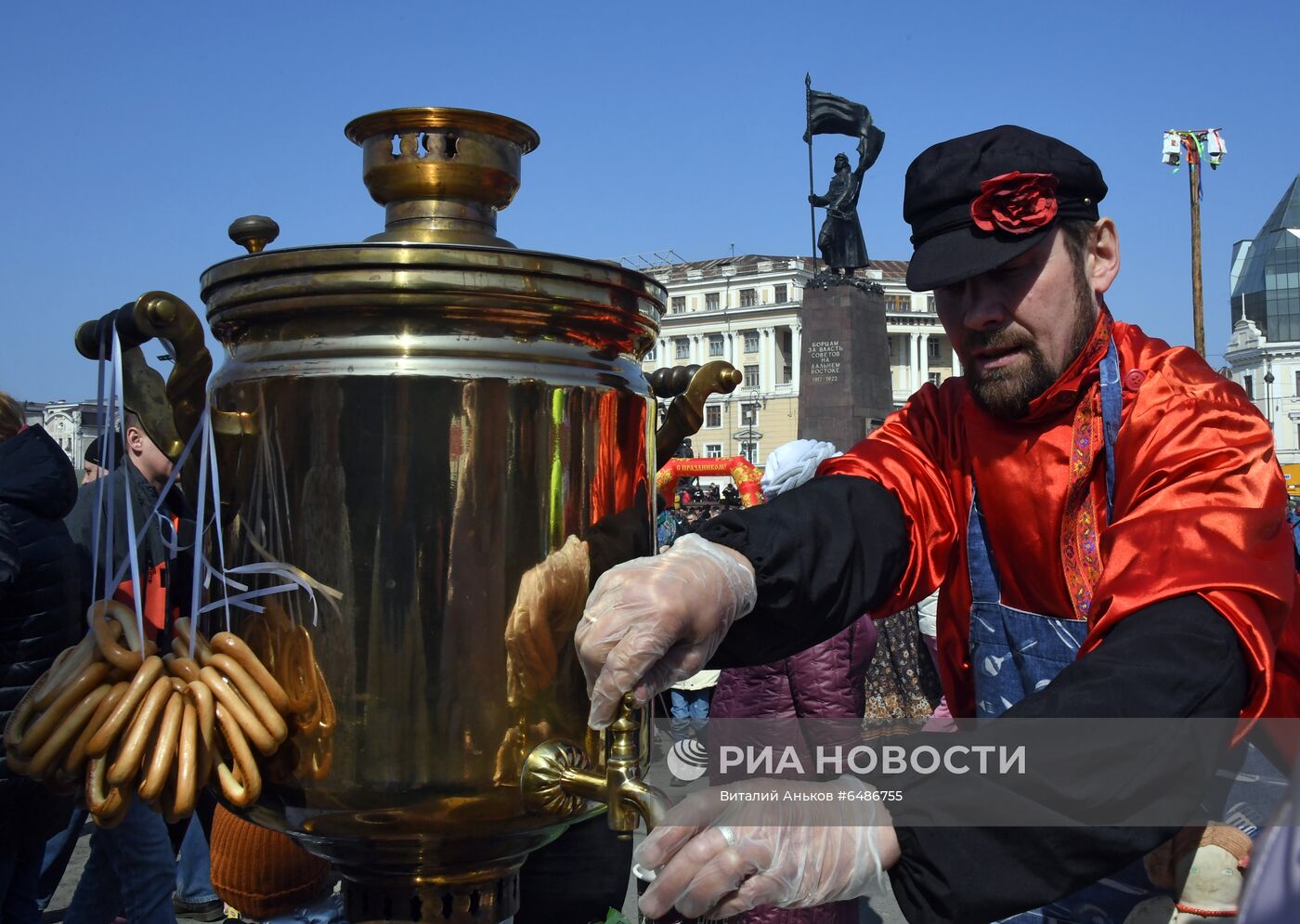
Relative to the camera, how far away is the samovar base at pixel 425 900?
1.23 meters

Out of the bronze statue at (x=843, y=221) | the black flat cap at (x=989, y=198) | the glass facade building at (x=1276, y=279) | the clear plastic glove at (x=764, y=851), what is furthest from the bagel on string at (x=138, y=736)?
the glass facade building at (x=1276, y=279)

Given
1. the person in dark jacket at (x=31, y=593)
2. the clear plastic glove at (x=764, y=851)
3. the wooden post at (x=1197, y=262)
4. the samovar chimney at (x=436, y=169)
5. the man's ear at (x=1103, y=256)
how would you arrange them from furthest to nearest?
the wooden post at (x=1197, y=262) → the person in dark jacket at (x=31, y=593) → the man's ear at (x=1103, y=256) → the samovar chimney at (x=436, y=169) → the clear plastic glove at (x=764, y=851)

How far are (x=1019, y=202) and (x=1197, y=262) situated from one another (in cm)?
2057

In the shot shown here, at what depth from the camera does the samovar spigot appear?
104 centimetres

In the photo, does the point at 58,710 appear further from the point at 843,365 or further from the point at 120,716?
the point at 843,365

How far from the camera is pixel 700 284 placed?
234 ft

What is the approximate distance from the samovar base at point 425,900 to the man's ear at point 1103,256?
1.21m

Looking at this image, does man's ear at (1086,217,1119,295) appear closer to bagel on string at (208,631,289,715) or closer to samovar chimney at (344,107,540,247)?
samovar chimney at (344,107,540,247)

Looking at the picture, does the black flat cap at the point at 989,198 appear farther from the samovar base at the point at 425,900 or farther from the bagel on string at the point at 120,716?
the bagel on string at the point at 120,716

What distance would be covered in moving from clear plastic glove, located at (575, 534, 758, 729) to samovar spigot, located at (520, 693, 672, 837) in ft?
0.10

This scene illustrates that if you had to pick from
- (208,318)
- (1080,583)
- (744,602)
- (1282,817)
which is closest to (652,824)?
(744,602)

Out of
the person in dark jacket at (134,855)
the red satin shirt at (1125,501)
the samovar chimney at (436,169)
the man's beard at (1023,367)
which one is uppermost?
the samovar chimney at (436,169)

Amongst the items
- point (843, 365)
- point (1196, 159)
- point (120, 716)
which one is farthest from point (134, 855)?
point (1196, 159)

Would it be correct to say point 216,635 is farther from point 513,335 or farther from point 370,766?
point 513,335
